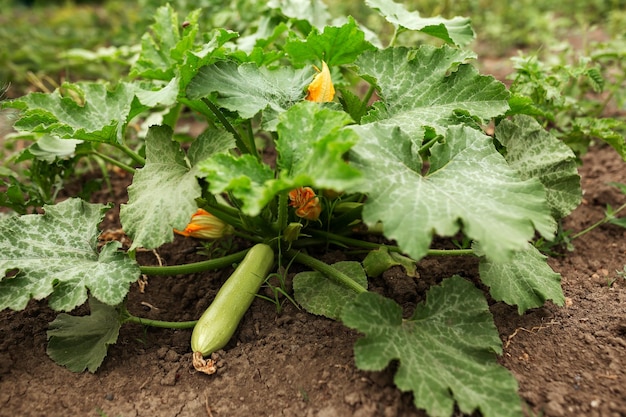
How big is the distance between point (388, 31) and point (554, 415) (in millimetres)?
4328

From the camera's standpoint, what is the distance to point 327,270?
213 centimetres

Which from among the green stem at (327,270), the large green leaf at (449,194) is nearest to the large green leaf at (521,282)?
the large green leaf at (449,194)

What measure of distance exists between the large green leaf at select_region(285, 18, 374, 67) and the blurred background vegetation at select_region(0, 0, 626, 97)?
1575 millimetres

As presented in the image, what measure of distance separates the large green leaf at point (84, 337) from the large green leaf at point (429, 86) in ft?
4.21

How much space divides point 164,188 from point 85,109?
724mm

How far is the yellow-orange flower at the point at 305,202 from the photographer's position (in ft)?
6.82

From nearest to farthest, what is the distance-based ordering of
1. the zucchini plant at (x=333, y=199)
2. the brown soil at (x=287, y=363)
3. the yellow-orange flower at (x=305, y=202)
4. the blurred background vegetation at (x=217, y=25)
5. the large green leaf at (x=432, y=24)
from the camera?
the zucchini plant at (x=333, y=199) → the brown soil at (x=287, y=363) → the yellow-orange flower at (x=305, y=202) → the large green leaf at (x=432, y=24) → the blurred background vegetation at (x=217, y=25)

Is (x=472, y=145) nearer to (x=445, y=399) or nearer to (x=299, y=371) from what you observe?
(x=445, y=399)

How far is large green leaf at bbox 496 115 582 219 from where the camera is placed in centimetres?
221

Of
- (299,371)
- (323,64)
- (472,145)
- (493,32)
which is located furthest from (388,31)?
(299,371)

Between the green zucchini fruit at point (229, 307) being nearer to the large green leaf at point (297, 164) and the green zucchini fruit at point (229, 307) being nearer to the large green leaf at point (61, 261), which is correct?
the large green leaf at point (61, 261)

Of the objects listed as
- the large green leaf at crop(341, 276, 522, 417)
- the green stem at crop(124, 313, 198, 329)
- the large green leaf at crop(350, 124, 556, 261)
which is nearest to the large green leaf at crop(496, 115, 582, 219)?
the large green leaf at crop(350, 124, 556, 261)

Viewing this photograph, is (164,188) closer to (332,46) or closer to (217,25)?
(332,46)

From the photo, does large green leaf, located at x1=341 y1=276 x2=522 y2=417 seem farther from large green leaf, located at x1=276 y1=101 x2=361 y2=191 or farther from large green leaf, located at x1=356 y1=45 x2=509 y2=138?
large green leaf, located at x1=356 y1=45 x2=509 y2=138
